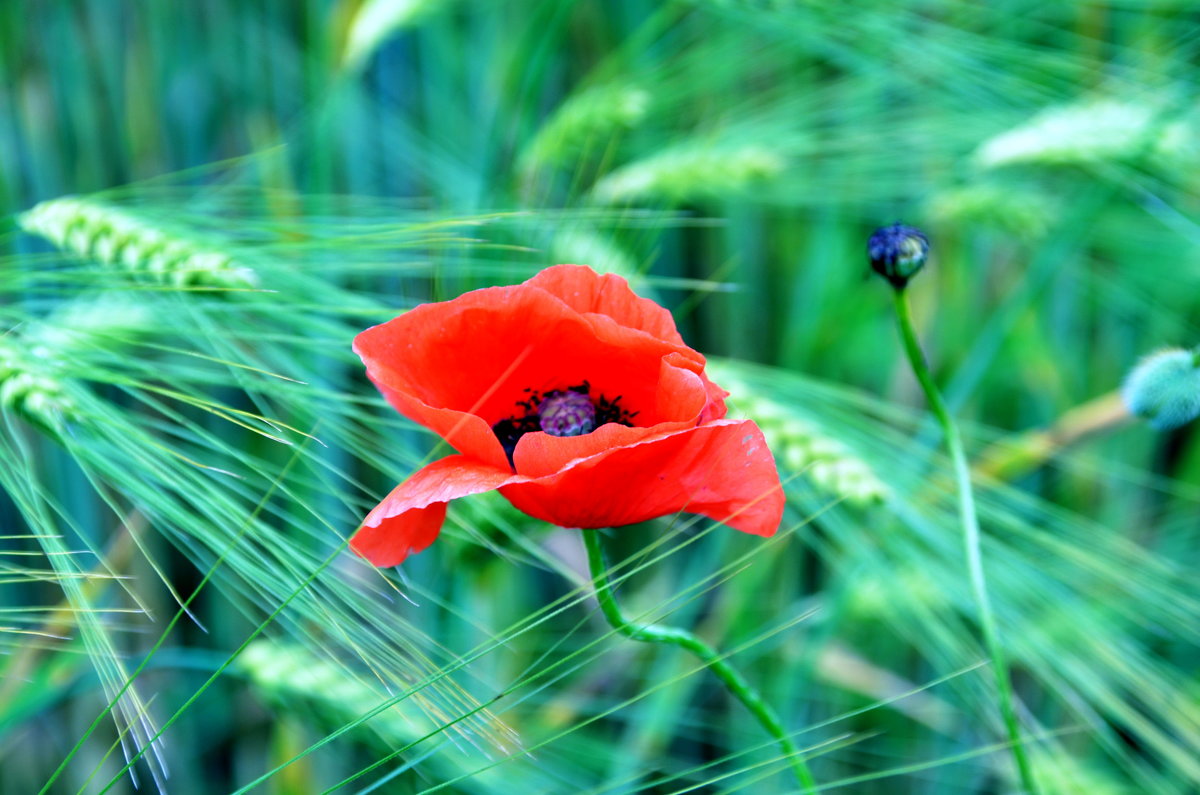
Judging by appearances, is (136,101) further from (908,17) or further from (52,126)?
(908,17)

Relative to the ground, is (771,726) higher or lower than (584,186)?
lower

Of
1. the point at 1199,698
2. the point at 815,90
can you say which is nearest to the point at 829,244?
the point at 815,90

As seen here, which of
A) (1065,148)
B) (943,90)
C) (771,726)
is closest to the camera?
(771,726)

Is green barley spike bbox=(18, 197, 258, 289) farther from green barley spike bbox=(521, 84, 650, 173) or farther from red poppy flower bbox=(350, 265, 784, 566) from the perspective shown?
green barley spike bbox=(521, 84, 650, 173)

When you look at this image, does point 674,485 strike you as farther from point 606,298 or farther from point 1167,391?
point 1167,391

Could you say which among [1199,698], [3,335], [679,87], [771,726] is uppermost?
[679,87]

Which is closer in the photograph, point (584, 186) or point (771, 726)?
point (771, 726)

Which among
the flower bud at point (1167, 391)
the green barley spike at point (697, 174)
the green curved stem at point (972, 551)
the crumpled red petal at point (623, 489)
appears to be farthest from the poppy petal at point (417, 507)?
the green barley spike at point (697, 174)
